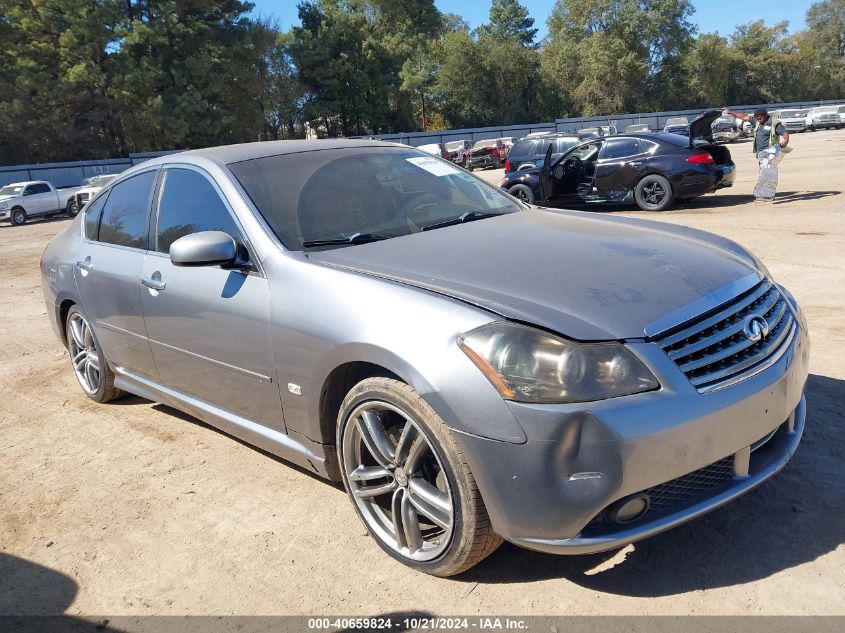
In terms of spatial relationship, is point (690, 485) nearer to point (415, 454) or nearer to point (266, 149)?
point (415, 454)

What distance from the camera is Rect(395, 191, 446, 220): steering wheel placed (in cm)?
357

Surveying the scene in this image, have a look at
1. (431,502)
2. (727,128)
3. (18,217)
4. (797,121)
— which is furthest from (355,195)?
(797,121)

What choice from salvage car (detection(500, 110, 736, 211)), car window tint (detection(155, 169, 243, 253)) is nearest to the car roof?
car window tint (detection(155, 169, 243, 253))

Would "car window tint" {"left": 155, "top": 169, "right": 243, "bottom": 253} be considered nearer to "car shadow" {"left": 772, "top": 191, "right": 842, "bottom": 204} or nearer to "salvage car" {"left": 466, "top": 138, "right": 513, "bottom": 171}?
"car shadow" {"left": 772, "top": 191, "right": 842, "bottom": 204}

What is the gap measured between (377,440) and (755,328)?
146cm

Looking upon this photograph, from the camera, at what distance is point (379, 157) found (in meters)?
3.95

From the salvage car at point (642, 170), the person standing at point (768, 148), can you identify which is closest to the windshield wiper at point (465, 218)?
the salvage car at point (642, 170)

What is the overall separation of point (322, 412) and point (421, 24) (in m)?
71.0

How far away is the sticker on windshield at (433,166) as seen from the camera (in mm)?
4023

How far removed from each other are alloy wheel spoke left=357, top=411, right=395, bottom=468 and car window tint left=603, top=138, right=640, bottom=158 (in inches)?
446

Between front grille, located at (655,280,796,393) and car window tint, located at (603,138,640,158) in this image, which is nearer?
front grille, located at (655,280,796,393)

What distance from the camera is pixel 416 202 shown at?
3.69 meters

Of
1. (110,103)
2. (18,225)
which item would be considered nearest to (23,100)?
(110,103)

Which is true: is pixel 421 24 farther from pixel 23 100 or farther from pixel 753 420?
pixel 753 420
